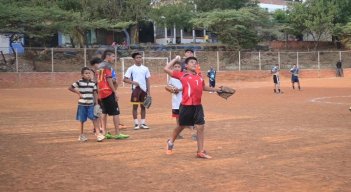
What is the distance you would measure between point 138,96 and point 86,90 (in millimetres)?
1792

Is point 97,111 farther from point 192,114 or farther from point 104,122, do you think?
point 192,114

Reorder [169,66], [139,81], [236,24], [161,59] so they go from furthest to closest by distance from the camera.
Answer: [236,24]
[161,59]
[139,81]
[169,66]

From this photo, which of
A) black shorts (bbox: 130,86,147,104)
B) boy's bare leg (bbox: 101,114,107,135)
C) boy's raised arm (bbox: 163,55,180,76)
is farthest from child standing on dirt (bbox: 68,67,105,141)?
boy's raised arm (bbox: 163,55,180,76)

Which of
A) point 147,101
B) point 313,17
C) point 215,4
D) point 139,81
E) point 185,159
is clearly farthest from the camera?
point 215,4

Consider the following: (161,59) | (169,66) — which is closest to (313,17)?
(161,59)

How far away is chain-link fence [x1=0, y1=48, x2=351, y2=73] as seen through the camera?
134 ft

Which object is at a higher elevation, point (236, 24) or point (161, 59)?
point (236, 24)

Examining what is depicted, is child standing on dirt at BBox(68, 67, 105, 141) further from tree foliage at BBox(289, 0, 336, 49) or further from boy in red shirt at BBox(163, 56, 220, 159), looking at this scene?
tree foliage at BBox(289, 0, 336, 49)

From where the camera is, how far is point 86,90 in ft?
30.9

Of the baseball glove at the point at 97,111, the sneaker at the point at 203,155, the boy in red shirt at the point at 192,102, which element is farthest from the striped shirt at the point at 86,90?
the sneaker at the point at 203,155

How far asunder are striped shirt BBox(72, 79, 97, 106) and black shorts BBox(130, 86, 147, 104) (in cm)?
164

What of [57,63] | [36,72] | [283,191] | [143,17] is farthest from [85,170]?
[143,17]

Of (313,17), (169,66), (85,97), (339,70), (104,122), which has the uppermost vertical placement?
(313,17)

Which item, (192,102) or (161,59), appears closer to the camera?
(192,102)
